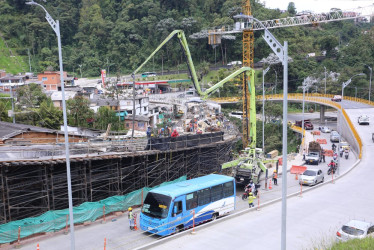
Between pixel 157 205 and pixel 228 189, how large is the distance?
4708mm

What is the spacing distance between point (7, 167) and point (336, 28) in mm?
116890

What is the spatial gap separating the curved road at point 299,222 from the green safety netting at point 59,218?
486 centimetres

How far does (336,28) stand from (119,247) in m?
116

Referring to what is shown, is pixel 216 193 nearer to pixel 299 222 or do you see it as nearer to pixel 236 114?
pixel 299 222

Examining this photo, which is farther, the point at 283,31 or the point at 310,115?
the point at 283,31

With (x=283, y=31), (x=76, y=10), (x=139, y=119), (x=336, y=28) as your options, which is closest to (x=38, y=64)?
(x=76, y=10)

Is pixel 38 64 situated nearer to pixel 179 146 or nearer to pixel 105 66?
pixel 105 66

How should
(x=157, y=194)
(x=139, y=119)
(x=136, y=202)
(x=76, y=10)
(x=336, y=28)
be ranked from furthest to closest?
1. (x=336, y=28)
2. (x=76, y=10)
3. (x=139, y=119)
4. (x=136, y=202)
5. (x=157, y=194)

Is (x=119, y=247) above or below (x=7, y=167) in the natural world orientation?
below

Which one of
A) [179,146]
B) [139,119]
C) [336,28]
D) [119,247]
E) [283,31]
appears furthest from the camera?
[336,28]

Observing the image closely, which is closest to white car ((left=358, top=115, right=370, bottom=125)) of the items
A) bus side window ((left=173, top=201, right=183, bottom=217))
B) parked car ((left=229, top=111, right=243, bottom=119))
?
parked car ((left=229, top=111, right=243, bottom=119))

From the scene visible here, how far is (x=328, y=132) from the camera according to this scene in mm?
55219

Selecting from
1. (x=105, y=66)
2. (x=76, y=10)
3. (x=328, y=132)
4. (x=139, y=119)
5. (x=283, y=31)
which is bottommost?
(x=328, y=132)

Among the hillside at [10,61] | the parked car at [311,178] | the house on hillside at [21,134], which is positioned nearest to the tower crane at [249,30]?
the parked car at [311,178]
